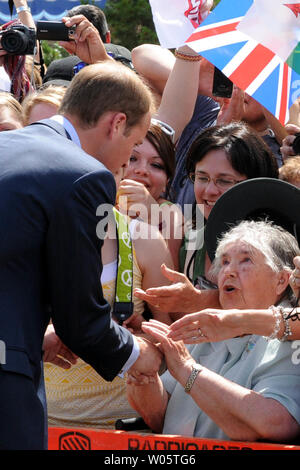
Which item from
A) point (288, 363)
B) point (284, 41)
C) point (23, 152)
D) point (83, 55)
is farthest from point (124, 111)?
point (83, 55)

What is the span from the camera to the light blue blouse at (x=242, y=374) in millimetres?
2576

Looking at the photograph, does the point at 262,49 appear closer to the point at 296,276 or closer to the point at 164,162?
the point at 164,162

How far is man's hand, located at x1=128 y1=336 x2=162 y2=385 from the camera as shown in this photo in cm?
263

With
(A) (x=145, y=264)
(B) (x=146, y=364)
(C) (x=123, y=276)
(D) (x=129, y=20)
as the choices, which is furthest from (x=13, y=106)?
(D) (x=129, y=20)

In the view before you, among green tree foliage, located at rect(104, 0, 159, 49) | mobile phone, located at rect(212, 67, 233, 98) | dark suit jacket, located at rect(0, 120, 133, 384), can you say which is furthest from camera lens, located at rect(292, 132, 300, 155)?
green tree foliage, located at rect(104, 0, 159, 49)

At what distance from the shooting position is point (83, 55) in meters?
4.25

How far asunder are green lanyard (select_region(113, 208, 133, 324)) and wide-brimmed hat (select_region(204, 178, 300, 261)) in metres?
0.37

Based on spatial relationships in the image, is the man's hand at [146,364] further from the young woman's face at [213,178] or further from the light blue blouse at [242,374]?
the young woman's face at [213,178]

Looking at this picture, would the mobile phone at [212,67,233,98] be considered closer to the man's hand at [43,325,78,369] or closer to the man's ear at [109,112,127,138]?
the man's ear at [109,112,127,138]

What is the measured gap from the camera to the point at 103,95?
2494 mm

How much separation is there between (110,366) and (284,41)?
6.22 ft

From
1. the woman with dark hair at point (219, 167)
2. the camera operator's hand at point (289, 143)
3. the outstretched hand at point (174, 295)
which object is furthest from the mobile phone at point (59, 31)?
the outstretched hand at point (174, 295)

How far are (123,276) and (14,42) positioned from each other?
186cm

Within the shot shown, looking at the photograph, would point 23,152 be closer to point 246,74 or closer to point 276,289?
point 276,289
